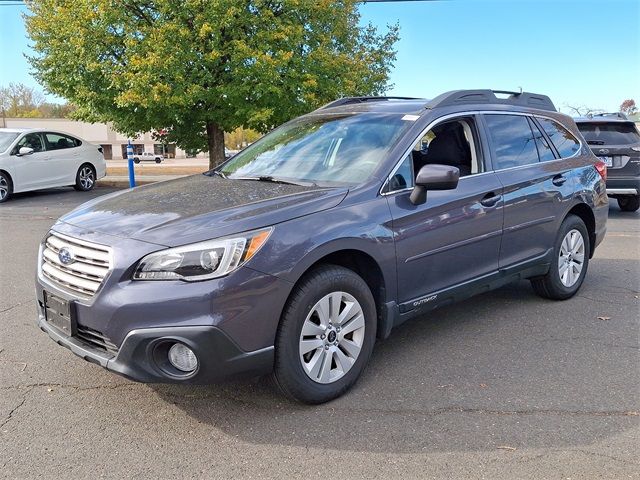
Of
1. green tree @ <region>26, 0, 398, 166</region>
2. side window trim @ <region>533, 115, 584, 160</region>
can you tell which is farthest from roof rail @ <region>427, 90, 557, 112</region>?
green tree @ <region>26, 0, 398, 166</region>

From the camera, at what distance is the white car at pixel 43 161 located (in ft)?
41.8

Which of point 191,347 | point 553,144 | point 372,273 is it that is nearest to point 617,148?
point 553,144

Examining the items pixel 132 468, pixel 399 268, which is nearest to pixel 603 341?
pixel 399 268

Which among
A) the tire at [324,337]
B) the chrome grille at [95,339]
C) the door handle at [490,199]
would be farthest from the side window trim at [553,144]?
the chrome grille at [95,339]

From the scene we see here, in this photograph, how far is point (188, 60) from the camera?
1423cm

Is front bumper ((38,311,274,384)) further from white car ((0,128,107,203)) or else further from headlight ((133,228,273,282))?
white car ((0,128,107,203))

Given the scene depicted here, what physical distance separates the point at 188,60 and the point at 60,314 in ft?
40.1

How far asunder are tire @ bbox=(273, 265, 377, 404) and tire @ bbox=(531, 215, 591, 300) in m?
2.36

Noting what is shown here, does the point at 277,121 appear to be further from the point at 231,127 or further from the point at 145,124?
the point at 145,124

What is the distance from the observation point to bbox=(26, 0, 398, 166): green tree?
45.7ft

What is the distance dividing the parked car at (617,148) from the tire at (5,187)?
11785 millimetres

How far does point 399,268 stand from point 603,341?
188 centimetres

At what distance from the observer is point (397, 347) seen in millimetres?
4172

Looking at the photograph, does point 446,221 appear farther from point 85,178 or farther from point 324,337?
point 85,178
